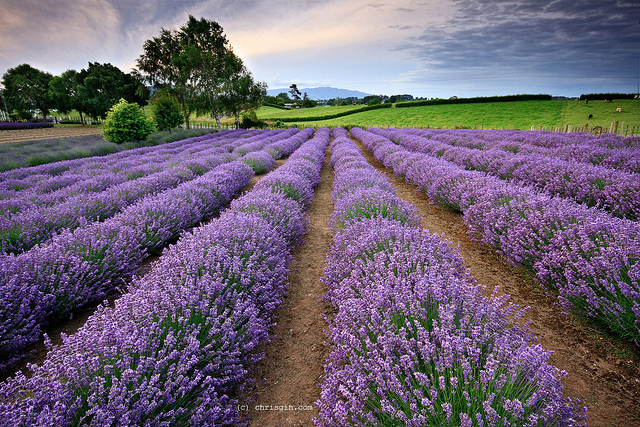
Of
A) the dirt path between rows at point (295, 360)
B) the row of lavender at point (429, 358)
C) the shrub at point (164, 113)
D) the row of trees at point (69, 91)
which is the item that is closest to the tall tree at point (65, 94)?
the row of trees at point (69, 91)

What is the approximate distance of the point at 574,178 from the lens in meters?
4.96

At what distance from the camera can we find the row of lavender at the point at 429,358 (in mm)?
1257

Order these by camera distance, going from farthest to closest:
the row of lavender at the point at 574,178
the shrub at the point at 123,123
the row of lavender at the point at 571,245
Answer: the shrub at the point at 123,123
the row of lavender at the point at 574,178
the row of lavender at the point at 571,245

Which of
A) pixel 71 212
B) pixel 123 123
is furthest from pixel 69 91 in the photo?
pixel 71 212

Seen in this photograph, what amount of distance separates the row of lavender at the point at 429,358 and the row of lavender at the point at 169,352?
0.68m

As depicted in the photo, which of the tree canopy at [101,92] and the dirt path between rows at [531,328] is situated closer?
the dirt path between rows at [531,328]

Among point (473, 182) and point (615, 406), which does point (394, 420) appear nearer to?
point (615, 406)

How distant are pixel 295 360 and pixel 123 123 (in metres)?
17.8

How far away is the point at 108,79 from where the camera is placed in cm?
4288

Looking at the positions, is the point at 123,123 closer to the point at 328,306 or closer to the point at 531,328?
the point at 328,306

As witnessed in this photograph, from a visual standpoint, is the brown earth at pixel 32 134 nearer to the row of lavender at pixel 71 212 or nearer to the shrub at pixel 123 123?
the shrub at pixel 123 123

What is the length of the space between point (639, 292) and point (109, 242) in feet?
17.4

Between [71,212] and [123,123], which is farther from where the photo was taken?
[123,123]

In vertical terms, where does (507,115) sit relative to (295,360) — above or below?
above
